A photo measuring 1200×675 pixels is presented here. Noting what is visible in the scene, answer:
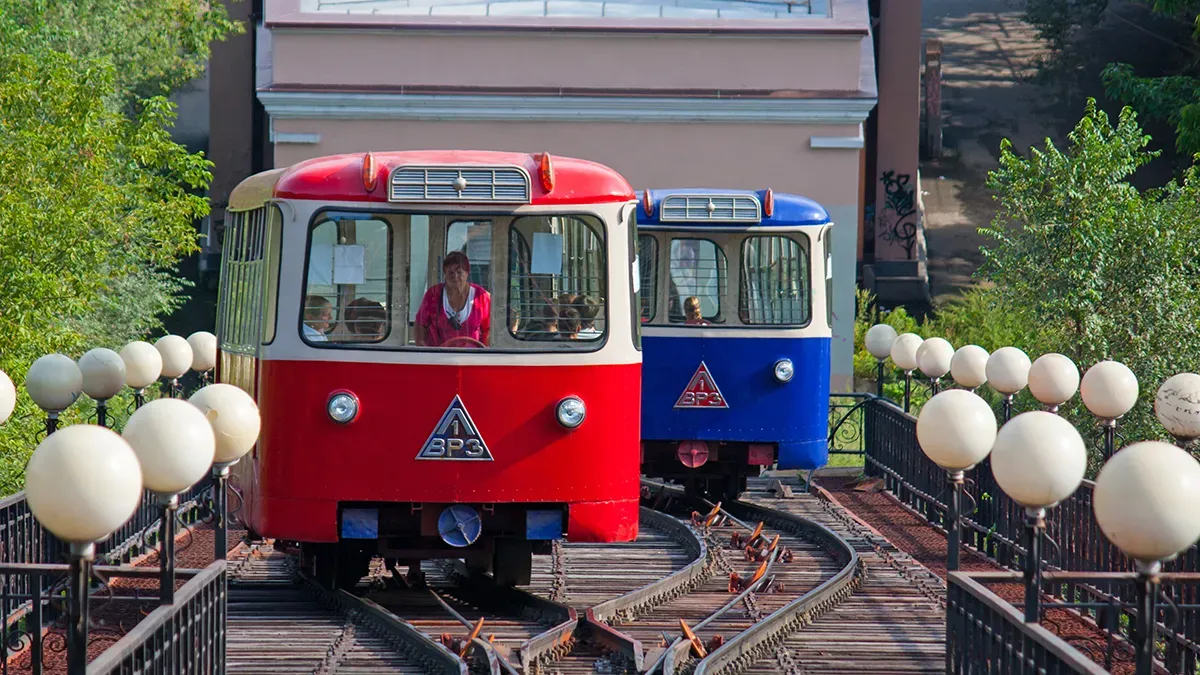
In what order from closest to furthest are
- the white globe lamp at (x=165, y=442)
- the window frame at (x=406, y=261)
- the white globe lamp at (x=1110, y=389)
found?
1. the white globe lamp at (x=165, y=442)
2. the window frame at (x=406, y=261)
3. the white globe lamp at (x=1110, y=389)

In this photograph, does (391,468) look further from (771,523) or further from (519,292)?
(771,523)

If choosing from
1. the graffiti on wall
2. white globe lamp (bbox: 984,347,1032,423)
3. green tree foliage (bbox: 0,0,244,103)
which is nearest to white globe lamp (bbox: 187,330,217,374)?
white globe lamp (bbox: 984,347,1032,423)

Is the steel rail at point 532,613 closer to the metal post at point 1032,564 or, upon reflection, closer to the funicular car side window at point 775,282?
the metal post at point 1032,564

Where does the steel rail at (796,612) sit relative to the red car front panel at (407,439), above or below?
below

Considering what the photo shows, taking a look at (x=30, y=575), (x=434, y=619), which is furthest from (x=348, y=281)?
(x=30, y=575)

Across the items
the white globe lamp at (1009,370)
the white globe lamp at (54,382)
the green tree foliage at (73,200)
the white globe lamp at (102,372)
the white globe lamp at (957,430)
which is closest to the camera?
the white globe lamp at (957,430)

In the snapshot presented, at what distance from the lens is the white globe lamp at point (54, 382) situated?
32.5ft

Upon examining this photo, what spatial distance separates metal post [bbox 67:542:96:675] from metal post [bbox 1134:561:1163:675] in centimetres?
363

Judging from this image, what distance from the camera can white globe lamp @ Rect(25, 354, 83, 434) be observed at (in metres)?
9.91

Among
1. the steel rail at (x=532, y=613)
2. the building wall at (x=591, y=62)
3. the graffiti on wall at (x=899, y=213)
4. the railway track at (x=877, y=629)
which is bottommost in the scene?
the railway track at (x=877, y=629)

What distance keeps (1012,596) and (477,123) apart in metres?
13.8

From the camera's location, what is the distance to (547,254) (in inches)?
374

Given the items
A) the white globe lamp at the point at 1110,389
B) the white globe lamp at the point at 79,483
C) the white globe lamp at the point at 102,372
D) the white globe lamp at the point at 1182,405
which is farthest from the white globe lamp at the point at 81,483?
the white globe lamp at the point at 1110,389

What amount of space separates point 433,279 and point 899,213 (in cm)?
2462
